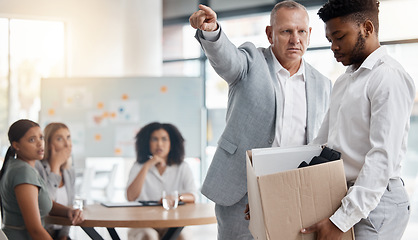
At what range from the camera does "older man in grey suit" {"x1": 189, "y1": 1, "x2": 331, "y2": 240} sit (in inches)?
80.1

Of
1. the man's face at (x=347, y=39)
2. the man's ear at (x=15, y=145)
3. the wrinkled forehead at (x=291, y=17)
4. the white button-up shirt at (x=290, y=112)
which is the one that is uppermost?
the wrinkled forehead at (x=291, y=17)

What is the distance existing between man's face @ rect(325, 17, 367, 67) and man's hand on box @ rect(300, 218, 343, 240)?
1.66 ft

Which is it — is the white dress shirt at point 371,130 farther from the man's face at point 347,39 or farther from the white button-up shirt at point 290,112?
the white button-up shirt at point 290,112

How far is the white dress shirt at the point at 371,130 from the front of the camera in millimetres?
1398

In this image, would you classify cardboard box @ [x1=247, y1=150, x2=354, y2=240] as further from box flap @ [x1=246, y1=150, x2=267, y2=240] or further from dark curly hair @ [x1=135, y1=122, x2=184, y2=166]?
dark curly hair @ [x1=135, y1=122, x2=184, y2=166]

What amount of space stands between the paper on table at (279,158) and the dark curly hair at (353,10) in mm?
428

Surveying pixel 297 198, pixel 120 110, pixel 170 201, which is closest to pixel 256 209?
pixel 297 198

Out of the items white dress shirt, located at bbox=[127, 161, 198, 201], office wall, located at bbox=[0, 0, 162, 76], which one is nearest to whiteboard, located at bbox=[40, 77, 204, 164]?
office wall, located at bbox=[0, 0, 162, 76]

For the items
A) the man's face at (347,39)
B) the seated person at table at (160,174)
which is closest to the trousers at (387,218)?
the man's face at (347,39)

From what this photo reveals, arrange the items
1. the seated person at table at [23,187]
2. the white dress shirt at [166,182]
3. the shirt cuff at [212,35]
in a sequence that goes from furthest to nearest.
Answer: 1. the white dress shirt at [166,182]
2. the seated person at table at [23,187]
3. the shirt cuff at [212,35]

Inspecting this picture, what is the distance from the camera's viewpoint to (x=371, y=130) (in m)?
1.43

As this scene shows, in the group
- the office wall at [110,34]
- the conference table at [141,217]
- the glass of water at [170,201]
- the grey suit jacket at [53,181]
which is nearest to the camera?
the conference table at [141,217]

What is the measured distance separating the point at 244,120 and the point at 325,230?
0.71 metres

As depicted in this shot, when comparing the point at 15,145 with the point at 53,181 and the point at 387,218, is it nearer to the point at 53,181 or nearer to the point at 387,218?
the point at 53,181
